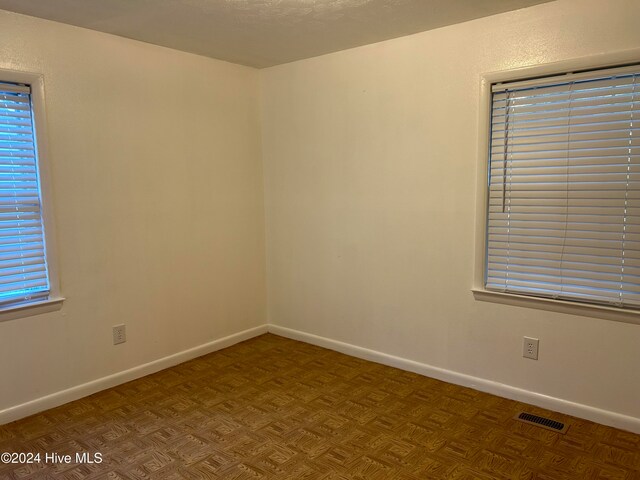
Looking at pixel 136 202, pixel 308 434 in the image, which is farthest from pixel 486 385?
pixel 136 202

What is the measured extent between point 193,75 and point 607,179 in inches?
114

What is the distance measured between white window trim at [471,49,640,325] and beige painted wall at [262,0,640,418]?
41 millimetres

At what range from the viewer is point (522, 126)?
2.72 metres

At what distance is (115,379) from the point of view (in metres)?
3.18

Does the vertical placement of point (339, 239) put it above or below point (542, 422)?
above

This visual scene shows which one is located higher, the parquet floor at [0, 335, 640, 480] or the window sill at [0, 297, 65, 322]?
A: the window sill at [0, 297, 65, 322]

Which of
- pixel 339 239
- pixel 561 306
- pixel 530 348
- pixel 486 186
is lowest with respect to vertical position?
pixel 530 348

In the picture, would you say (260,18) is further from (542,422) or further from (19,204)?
(542,422)

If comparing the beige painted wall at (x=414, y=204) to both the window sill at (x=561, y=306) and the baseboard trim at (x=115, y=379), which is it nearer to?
the window sill at (x=561, y=306)

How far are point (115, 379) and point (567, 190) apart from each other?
3.16 metres

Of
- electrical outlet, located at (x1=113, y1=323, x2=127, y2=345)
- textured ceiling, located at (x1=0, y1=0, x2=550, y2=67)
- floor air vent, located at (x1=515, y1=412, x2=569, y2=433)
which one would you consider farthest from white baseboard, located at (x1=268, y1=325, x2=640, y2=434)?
textured ceiling, located at (x1=0, y1=0, x2=550, y2=67)

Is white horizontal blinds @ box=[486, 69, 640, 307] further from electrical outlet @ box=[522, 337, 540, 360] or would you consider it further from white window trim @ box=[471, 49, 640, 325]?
electrical outlet @ box=[522, 337, 540, 360]

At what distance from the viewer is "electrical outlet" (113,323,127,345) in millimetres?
3178

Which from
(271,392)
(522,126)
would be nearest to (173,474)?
(271,392)
